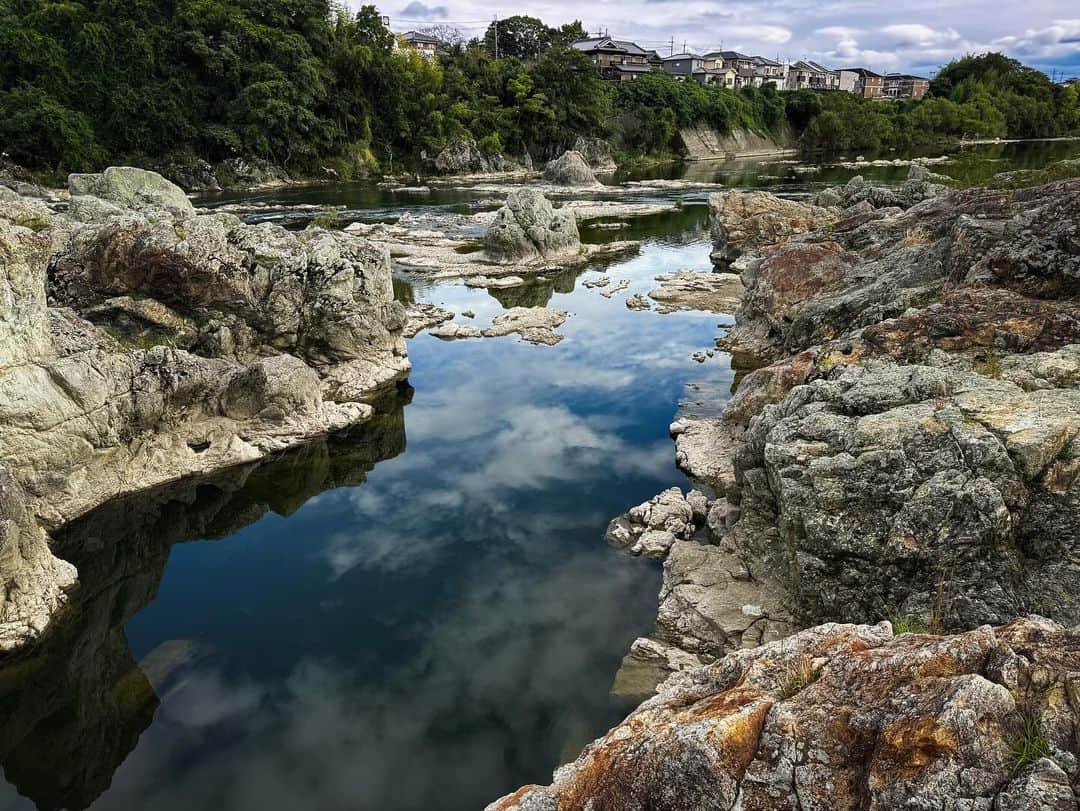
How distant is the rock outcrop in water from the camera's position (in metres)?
15.9

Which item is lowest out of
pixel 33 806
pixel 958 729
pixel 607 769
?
pixel 33 806

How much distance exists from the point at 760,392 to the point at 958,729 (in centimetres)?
1487

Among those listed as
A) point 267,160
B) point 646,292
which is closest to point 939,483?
point 646,292

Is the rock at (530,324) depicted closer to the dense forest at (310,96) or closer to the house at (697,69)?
the dense forest at (310,96)

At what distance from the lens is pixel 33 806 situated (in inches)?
412

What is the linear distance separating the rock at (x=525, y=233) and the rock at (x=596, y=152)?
60.1m

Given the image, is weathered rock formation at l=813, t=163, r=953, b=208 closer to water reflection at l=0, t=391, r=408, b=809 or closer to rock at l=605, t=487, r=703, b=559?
rock at l=605, t=487, r=703, b=559

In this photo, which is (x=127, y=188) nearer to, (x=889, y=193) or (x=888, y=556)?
(x=888, y=556)

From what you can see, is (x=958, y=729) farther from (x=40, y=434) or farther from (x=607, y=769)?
(x=40, y=434)

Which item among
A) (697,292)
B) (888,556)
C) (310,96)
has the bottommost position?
(888,556)

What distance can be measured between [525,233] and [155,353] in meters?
29.2

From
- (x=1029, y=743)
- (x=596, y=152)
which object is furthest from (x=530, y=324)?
(x=596, y=152)

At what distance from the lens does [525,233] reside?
4516cm

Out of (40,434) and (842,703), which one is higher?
(842,703)
